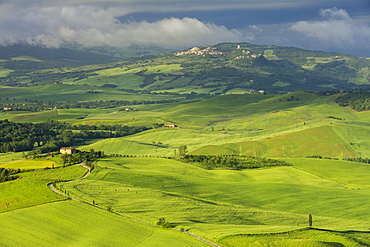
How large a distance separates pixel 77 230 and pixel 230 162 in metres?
92.8

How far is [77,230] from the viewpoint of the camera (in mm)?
68000

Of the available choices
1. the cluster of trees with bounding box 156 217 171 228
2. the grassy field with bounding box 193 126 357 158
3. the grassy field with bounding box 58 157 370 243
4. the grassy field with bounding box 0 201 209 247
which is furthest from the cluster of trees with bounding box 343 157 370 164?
the grassy field with bounding box 0 201 209 247

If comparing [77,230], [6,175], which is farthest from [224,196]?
[6,175]

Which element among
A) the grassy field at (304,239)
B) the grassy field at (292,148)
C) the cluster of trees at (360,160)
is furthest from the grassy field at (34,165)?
the cluster of trees at (360,160)

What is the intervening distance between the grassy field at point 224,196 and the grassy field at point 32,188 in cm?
495

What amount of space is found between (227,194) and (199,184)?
9487 millimetres

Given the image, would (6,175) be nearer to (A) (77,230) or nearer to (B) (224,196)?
(A) (77,230)

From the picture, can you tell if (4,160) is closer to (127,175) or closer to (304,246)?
(127,175)

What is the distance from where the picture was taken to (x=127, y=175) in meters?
113

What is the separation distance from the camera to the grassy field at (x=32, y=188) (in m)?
82.2

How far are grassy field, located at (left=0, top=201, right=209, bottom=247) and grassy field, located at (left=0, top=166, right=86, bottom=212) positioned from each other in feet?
16.1

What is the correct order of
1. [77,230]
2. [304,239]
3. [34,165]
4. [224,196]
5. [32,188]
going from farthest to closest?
[34,165]
[224,196]
[32,188]
[77,230]
[304,239]

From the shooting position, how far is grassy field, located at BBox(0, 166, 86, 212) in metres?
82.2

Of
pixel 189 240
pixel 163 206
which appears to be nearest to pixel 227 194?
pixel 163 206
